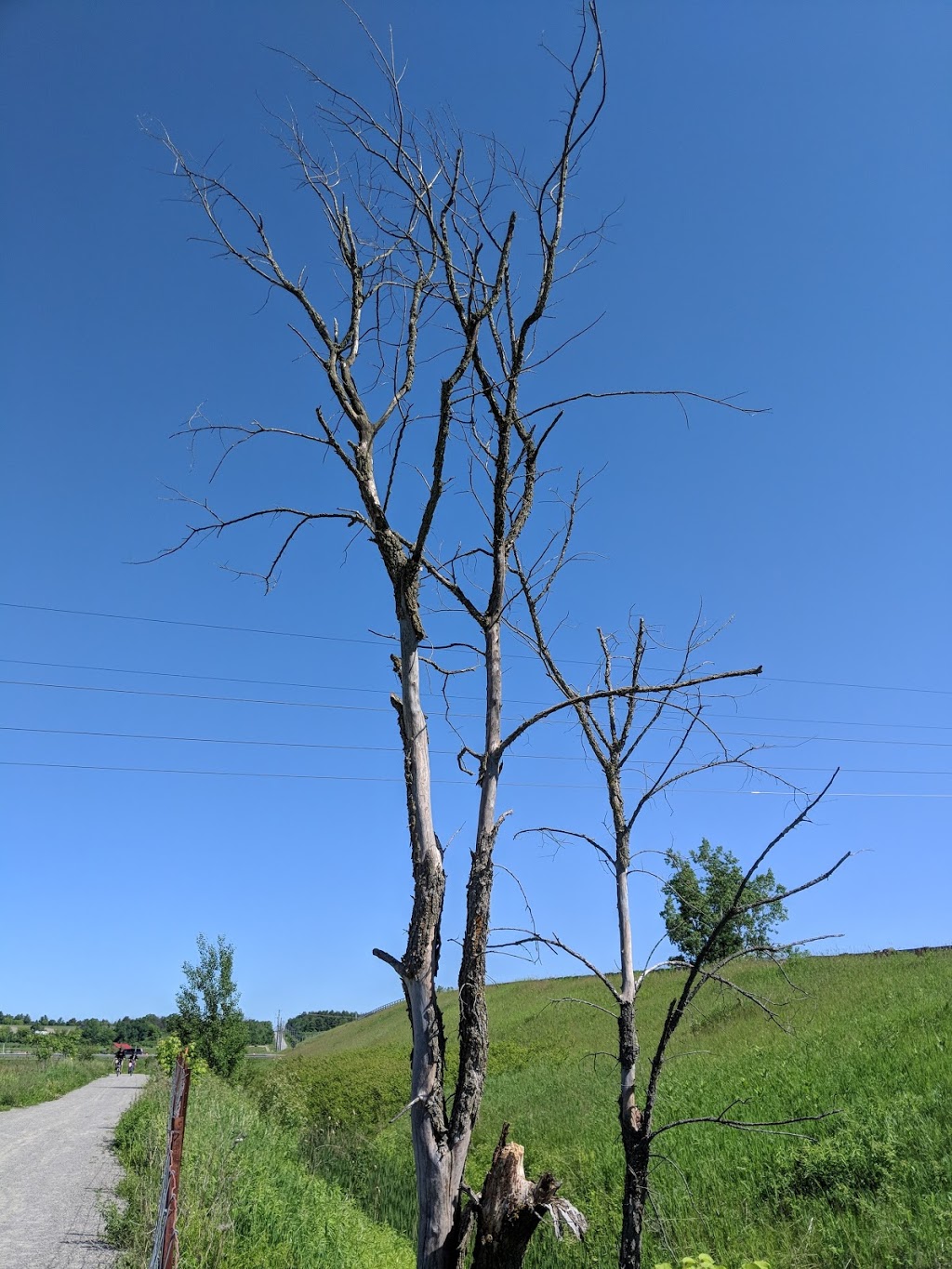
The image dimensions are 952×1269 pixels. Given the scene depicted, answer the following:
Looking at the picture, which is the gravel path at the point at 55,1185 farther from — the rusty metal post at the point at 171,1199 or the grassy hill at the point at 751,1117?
the grassy hill at the point at 751,1117

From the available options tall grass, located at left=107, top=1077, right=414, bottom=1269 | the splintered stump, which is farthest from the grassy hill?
tall grass, located at left=107, top=1077, right=414, bottom=1269

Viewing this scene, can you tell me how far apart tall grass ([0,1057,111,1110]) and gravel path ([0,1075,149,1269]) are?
253 centimetres

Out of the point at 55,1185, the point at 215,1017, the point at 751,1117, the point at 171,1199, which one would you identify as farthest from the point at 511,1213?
the point at 215,1017

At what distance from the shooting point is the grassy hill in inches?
355

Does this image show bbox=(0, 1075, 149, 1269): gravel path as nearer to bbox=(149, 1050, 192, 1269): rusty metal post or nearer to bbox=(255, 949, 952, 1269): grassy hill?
bbox=(149, 1050, 192, 1269): rusty metal post

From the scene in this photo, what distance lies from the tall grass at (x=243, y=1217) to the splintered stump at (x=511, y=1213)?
4870 millimetres

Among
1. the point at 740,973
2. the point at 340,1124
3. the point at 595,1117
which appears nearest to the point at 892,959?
the point at 740,973

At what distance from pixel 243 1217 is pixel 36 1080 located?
88.4ft

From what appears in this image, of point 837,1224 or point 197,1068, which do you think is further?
point 197,1068

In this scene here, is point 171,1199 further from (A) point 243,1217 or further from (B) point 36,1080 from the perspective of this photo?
(B) point 36,1080

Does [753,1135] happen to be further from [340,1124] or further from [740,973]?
[740,973]

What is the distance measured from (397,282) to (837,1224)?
993cm

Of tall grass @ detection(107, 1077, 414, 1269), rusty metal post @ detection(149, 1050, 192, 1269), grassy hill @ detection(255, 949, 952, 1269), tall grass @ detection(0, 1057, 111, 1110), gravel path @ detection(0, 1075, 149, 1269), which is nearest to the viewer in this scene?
rusty metal post @ detection(149, 1050, 192, 1269)

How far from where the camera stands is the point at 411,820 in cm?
423
